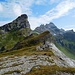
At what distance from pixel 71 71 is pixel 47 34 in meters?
110

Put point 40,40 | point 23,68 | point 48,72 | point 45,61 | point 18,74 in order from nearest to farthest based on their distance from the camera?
1. point 48,72
2. point 18,74
3. point 23,68
4. point 45,61
5. point 40,40

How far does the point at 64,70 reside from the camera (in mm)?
47750

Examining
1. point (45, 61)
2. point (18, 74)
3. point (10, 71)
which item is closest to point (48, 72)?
point (18, 74)

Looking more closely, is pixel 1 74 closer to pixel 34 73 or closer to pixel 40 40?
pixel 34 73

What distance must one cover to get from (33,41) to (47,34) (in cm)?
1491

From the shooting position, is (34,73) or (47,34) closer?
(34,73)

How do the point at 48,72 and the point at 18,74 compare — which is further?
the point at 18,74

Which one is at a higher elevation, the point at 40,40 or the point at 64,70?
the point at 40,40

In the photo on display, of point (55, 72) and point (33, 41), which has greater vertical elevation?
point (33, 41)

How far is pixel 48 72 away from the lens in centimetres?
4638

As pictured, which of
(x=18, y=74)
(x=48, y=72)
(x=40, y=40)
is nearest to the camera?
(x=48, y=72)

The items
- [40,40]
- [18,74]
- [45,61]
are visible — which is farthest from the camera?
[40,40]

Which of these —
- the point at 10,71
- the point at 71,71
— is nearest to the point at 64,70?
the point at 71,71

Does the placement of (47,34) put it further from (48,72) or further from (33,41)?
(48,72)
